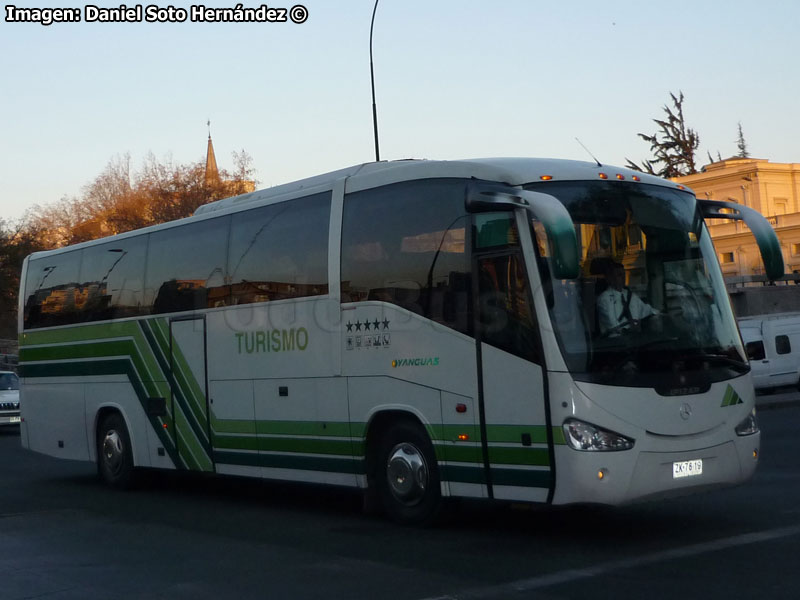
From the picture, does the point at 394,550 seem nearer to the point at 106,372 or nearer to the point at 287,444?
the point at 287,444

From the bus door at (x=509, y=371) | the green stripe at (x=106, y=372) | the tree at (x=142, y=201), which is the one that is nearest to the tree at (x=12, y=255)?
the tree at (x=142, y=201)

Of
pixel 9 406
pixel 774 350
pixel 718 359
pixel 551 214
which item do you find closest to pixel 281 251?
pixel 551 214

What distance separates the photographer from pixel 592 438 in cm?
930

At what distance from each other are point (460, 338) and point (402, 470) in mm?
1581

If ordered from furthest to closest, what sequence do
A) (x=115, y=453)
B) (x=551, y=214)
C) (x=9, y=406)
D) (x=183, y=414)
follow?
(x=9, y=406), (x=115, y=453), (x=183, y=414), (x=551, y=214)

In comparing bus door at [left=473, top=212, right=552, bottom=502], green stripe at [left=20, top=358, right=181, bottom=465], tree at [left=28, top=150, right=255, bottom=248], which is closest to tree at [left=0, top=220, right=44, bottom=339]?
tree at [left=28, top=150, right=255, bottom=248]

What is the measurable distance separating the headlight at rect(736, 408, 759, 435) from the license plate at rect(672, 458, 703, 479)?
608mm

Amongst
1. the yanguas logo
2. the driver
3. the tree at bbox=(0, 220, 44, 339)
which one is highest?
the tree at bbox=(0, 220, 44, 339)

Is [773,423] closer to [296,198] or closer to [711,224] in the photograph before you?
[296,198]

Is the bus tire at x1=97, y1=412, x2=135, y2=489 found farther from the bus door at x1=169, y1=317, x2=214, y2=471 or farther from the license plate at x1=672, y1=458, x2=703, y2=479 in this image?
the license plate at x1=672, y1=458, x2=703, y2=479

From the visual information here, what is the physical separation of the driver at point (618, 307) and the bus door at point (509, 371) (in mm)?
571

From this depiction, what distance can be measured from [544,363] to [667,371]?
105 cm

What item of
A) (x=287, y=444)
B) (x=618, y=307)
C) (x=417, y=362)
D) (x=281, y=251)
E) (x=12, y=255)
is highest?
(x=12, y=255)

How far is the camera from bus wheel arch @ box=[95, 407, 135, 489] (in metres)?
15.9
